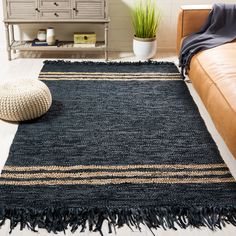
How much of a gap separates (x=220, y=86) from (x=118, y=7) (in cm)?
181

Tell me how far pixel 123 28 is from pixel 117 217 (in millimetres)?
2518

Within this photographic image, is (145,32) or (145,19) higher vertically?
(145,19)

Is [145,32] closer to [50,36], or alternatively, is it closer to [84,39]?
[84,39]

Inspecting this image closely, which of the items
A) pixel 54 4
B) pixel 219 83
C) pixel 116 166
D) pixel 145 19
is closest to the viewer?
pixel 116 166

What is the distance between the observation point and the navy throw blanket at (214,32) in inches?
126

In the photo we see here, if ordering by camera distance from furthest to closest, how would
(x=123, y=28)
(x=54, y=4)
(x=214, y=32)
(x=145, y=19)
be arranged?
(x=123, y=28)
(x=145, y=19)
(x=54, y=4)
(x=214, y=32)

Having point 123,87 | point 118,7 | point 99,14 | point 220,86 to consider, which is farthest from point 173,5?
point 220,86

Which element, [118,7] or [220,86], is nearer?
[220,86]

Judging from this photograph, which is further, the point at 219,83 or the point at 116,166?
the point at 219,83

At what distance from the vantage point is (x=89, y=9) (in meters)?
3.64

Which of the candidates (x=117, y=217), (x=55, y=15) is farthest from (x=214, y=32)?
(x=117, y=217)

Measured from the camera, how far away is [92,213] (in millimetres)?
1885

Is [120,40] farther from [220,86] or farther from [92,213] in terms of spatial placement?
[92,213]

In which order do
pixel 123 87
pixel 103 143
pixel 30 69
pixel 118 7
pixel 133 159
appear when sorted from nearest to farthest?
pixel 133 159 < pixel 103 143 < pixel 123 87 < pixel 30 69 < pixel 118 7
